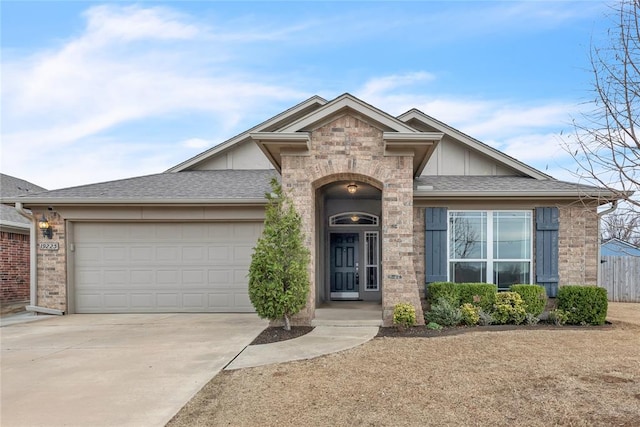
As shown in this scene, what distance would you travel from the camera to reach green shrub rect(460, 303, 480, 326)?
7.67 meters

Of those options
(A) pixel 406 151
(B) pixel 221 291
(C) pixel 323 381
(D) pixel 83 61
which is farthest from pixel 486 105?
(D) pixel 83 61

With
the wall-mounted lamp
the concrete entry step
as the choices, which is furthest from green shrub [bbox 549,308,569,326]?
the wall-mounted lamp

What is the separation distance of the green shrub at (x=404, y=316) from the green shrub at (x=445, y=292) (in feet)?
3.40

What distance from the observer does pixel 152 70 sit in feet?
40.1

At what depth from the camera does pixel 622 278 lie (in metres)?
12.9

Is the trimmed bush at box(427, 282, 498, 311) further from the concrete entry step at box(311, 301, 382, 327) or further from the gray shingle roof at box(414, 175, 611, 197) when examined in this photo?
the gray shingle roof at box(414, 175, 611, 197)

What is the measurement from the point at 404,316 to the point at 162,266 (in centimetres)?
613

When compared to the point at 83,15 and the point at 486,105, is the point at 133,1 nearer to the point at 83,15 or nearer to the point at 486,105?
the point at 83,15

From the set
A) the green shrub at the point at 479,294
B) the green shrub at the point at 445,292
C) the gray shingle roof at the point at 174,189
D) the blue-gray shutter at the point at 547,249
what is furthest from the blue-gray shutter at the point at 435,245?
the gray shingle roof at the point at 174,189

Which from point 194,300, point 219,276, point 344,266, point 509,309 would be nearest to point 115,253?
point 194,300

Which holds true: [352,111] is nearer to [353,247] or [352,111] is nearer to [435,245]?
[435,245]

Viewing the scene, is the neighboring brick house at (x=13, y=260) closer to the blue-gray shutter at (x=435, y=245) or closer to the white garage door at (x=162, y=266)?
the white garage door at (x=162, y=266)

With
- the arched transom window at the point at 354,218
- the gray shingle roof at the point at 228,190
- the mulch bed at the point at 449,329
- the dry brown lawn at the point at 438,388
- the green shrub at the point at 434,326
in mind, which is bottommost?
the mulch bed at the point at 449,329

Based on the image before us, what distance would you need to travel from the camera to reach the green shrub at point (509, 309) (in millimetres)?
7863
